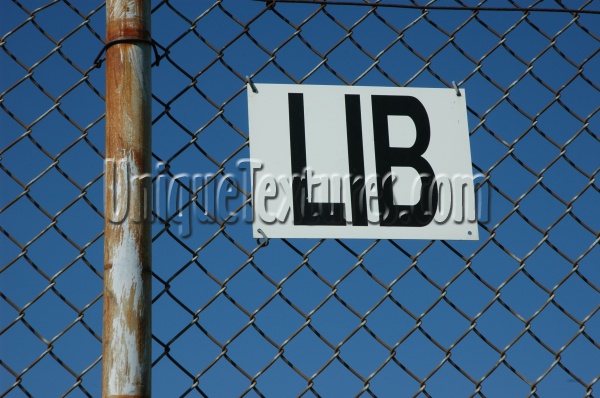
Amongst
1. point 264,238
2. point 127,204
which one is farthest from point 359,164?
point 127,204

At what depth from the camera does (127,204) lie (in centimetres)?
197

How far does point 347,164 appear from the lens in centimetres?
234

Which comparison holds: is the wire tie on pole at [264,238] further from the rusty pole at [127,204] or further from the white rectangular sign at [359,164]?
the rusty pole at [127,204]

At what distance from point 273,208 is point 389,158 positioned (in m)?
0.39

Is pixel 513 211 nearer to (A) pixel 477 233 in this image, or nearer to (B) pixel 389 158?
(A) pixel 477 233

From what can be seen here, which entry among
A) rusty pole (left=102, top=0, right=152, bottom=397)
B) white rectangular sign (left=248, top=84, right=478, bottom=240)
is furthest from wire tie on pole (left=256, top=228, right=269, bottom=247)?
rusty pole (left=102, top=0, right=152, bottom=397)

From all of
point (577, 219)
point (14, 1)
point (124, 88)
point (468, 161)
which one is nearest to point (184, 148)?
point (124, 88)

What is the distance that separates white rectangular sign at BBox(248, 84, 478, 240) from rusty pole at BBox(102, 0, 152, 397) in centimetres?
39

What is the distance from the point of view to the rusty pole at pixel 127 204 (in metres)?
1.90

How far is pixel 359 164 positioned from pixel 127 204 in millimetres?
721

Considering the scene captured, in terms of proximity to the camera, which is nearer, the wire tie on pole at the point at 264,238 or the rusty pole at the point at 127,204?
the rusty pole at the point at 127,204

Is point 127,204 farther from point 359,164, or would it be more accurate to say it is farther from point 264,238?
point 359,164

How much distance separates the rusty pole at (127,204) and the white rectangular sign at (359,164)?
39 centimetres

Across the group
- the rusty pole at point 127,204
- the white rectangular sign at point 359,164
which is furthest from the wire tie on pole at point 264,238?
the rusty pole at point 127,204
